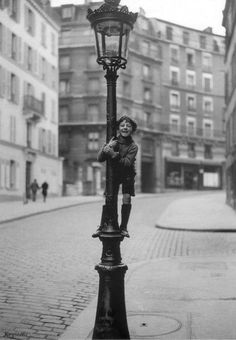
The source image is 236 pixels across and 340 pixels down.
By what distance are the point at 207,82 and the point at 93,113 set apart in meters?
17.7

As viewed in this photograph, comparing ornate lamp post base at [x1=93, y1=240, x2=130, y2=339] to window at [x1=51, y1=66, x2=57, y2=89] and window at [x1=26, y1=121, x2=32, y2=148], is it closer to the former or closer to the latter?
window at [x1=26, y1=121, x2=32, y2=148]

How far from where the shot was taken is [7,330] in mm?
5172

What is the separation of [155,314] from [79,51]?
48463 millimetres

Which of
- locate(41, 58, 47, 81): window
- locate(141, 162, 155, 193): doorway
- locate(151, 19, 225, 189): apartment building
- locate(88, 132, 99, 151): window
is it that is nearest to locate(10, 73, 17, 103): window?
locate(41, 58, 47, 81): window

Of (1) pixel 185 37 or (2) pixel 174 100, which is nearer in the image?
(2) pixel 174 100

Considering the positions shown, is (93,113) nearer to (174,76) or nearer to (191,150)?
(174,76)

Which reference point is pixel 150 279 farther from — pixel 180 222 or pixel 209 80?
pixel 209 80

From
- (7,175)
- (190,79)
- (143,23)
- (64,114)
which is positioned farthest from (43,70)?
(190,79)

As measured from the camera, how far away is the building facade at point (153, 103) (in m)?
51.0

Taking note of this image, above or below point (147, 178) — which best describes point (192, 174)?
above

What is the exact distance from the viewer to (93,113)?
51.0 metres

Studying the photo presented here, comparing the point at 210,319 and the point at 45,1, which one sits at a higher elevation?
the point at 45,1

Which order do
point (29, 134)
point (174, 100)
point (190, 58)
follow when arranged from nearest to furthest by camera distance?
point (29, 134)
point (174, 100)
point (190, 58)

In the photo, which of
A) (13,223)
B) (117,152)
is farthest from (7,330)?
(13,223)
